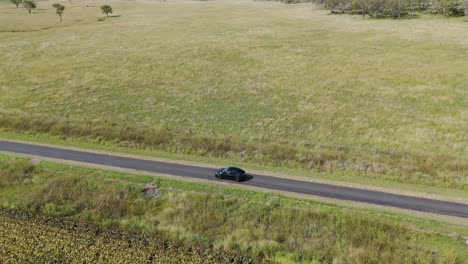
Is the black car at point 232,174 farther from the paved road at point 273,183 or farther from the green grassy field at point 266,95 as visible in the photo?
the green grassy field at point 266,95

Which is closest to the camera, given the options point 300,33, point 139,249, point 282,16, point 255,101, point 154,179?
point 139,249

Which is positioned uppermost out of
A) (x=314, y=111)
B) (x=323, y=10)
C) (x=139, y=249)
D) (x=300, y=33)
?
(x=323, y=10)

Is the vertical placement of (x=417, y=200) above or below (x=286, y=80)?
below

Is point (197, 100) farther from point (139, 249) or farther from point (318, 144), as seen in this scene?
point (139, 249)

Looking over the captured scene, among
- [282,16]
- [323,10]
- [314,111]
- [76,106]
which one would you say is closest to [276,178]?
[314,111]

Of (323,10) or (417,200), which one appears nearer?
(417,200)
